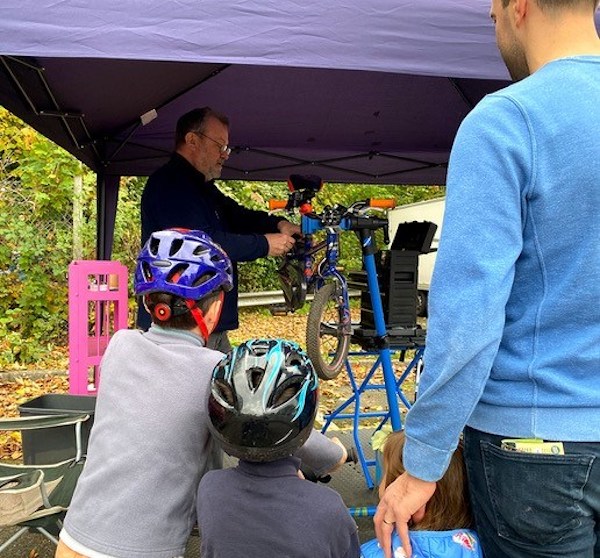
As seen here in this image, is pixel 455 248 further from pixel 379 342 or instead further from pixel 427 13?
pixel 379 342

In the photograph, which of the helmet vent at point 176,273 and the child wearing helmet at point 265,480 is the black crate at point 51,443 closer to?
the helmet vent at point 176,273

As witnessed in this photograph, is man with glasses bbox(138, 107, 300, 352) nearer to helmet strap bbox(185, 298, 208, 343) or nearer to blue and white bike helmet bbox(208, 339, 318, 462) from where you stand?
helmet strap bbox(185, 298, 208, 343)

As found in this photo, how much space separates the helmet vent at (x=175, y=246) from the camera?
194 centimetres

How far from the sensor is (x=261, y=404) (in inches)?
60.0

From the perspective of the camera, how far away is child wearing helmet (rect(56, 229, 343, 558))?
1629 millimetres

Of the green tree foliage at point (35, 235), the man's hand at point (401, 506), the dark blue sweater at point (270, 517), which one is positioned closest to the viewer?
the man's hand at point (401, 506)

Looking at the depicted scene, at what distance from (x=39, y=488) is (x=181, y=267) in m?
1.09

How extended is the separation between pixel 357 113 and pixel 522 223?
3.95 meters

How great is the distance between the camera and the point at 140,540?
1618mm

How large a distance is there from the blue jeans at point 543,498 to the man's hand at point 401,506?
0.13 meters

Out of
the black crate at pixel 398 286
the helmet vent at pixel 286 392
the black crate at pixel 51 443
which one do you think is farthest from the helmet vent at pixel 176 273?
the black crate at pixel 398 286

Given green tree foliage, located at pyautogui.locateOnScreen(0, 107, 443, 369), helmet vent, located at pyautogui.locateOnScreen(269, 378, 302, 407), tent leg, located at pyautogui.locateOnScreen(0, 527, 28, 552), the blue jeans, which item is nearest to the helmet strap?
helmet vent, located at pyautogui.locateOnScreen(269, 378, 302, 407)

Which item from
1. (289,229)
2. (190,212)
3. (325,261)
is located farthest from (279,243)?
(190,212)

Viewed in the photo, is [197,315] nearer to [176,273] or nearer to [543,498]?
[176,273]
